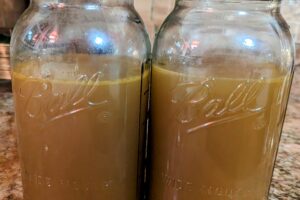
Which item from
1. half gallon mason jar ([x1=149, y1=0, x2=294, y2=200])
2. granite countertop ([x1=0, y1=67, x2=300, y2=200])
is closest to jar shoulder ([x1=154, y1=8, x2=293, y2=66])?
half gallon mason jar ([x1=149, y1=0, x2=294, y2=200])

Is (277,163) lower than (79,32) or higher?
lower

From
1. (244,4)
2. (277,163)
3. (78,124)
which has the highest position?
(244,4)

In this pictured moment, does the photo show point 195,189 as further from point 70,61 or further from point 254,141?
point 70,61

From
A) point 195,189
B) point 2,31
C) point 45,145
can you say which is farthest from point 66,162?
point 2,31

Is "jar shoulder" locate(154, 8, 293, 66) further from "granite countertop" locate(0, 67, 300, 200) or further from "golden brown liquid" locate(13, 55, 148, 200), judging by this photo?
"granite countertop" locate(0, 67, 300, 200)

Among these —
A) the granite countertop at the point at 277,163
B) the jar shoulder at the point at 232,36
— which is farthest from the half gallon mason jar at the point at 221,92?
the granite countertop at the point at 277,163

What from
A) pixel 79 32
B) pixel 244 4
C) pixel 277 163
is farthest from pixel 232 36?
pixel 277 163

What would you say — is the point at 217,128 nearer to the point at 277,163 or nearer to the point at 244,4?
the point at 244,4
